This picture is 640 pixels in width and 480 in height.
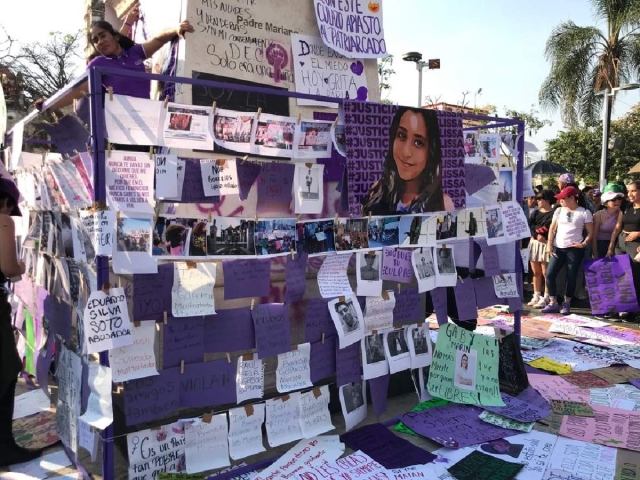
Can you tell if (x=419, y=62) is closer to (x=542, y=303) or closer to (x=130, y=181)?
(x=542, y=303)

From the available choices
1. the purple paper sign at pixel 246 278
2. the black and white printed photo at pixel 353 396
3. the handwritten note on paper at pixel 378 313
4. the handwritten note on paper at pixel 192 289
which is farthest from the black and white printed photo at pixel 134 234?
the black and white printed photo at pixel 353 396

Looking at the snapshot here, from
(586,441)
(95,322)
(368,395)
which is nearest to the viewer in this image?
(95,322)

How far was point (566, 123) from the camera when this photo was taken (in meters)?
21.4

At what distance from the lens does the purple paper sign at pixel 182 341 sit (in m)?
2.91

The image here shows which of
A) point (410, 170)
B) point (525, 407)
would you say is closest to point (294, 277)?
point (410, 170)

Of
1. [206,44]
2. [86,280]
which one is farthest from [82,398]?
A: [206,44]

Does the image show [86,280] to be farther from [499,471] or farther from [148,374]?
[499,471]

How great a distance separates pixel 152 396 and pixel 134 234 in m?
0.88

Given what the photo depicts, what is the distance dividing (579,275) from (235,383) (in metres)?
6.56

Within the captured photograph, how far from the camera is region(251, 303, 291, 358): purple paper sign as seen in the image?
319 cm

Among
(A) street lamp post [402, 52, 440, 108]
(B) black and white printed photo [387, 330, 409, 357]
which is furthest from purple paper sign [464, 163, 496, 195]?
(A) street lamp post [402, 52, 440, 108]

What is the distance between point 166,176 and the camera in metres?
2.72

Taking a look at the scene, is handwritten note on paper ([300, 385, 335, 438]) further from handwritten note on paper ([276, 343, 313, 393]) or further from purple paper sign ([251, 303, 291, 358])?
purple paper sign ([251, 303, 291, 358])

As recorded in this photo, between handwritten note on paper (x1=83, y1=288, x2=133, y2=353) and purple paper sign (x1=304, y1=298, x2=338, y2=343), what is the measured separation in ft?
3.85
